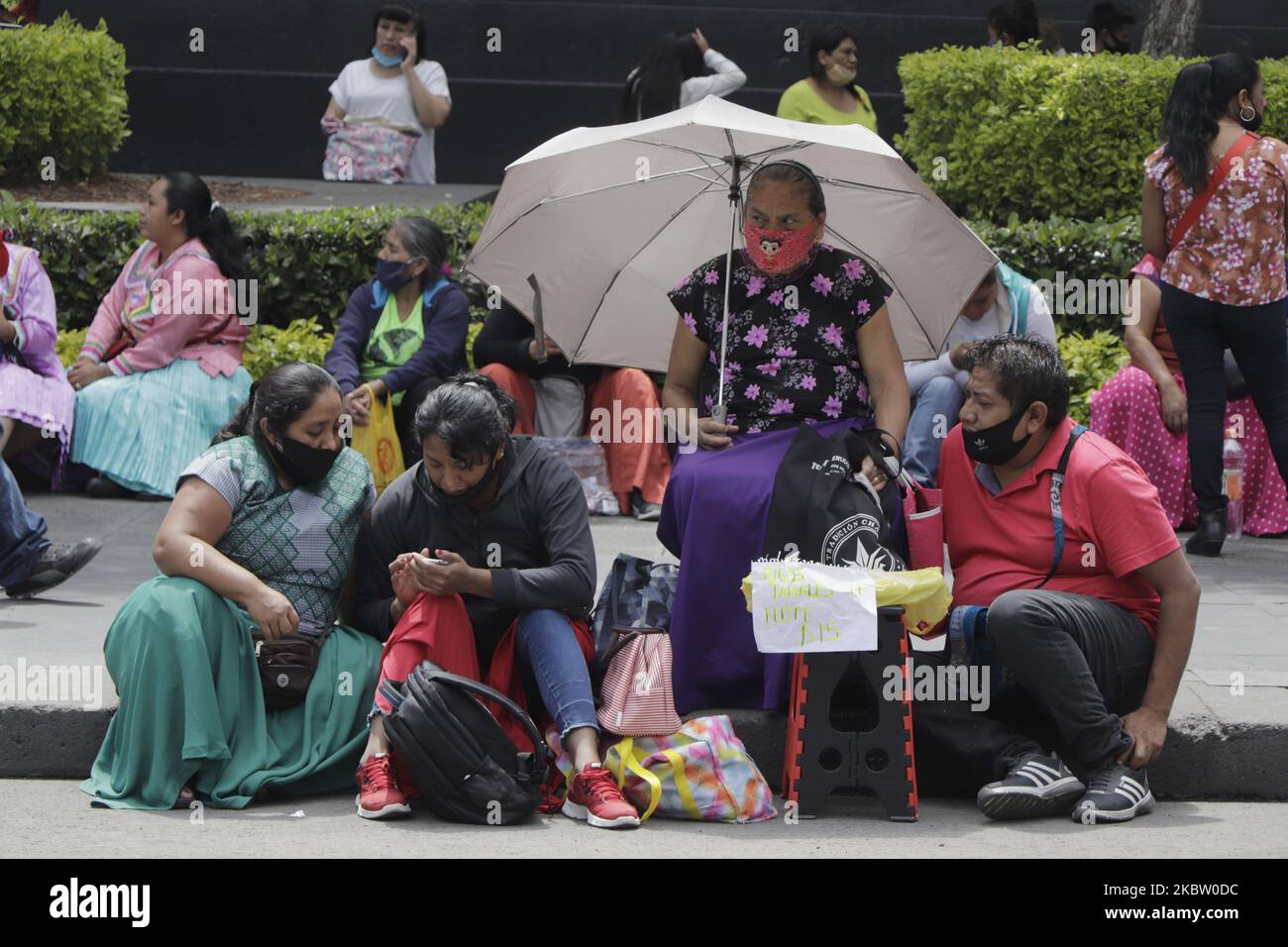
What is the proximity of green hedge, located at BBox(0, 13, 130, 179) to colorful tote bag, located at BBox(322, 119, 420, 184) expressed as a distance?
1350 millimetres

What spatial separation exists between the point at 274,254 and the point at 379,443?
1.72 meters

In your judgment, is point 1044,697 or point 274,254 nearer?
point 1044,697

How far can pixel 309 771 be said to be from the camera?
509cm

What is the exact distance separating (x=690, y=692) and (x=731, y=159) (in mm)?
1772

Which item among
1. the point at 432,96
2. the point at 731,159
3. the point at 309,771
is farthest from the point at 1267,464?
the point at 432,96

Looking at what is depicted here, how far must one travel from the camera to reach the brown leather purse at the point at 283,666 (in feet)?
16.8

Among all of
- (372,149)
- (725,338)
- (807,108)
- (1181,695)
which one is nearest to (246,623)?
(725,338)

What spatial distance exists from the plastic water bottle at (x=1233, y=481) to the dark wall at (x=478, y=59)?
5.90 metres

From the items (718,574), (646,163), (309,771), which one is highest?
(646,163)

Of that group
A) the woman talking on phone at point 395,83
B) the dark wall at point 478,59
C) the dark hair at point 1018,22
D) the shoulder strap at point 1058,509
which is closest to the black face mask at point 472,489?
the shoulder strap at point 1058,509

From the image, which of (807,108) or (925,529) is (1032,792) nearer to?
(925,529)

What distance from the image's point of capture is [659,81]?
1083cm

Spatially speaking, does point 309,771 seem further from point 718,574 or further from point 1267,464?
point 1267,464

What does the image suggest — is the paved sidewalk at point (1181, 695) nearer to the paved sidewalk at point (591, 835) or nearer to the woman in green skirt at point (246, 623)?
the paved sidewalk at point (591, 835)
